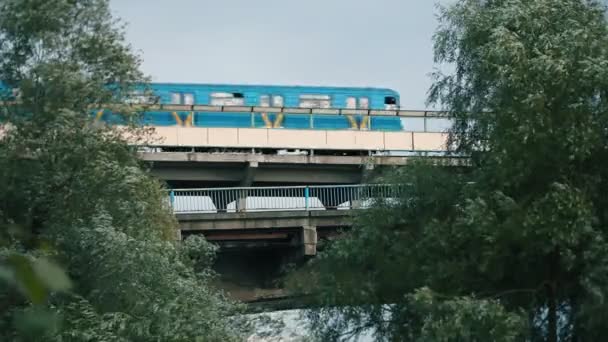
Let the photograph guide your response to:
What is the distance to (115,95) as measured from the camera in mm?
29797

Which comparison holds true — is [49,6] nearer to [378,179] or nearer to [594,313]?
[378,179]

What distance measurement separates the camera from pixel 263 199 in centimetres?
4125

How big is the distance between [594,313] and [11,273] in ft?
65.4

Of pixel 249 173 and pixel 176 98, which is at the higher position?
pixel 176 98

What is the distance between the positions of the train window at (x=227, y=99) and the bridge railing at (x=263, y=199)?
481 inches

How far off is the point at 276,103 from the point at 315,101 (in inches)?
79.7

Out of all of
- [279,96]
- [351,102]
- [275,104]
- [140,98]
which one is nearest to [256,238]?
[140,98]

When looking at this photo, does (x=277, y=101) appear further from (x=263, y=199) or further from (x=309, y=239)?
(x=309, y=239)

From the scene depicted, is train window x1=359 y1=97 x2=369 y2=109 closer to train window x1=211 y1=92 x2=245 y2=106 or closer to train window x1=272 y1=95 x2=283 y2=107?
train window x1=272 y1=95 x2=283 y2=107

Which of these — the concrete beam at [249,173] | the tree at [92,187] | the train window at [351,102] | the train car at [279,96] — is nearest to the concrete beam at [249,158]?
the concrete beam at [249,173]

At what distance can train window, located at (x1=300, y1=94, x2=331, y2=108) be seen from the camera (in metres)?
56.7

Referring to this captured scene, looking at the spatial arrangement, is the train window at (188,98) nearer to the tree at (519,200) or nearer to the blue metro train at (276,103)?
the blue metro train at (276,103)

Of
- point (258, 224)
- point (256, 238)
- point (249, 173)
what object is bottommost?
point (256, 238)

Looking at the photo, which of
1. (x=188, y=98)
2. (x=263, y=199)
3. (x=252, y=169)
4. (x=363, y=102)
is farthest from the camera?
(x=363, y=102)
